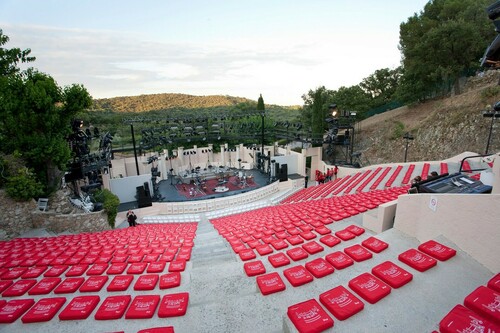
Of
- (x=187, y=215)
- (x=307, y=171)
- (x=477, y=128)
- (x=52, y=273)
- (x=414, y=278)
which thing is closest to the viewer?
(x=414, y=278)

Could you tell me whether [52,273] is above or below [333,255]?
below

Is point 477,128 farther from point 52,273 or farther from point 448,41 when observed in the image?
point 52,273

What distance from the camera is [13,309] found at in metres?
3.55

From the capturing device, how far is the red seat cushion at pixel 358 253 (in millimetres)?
3934

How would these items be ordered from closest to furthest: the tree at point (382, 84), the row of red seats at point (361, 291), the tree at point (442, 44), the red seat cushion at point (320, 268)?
the row of red seats at point (361, 291)
the red seat cushion at point (320, 268)
the tree at point (442, 44)
the tree at point (382, 84)

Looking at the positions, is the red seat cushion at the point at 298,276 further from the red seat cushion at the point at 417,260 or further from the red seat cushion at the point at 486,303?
the red seat cushion at the point at 486,303

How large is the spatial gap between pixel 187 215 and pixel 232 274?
38.0 ft

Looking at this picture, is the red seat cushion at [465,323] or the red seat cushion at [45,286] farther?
the red seat cushion at [45,286]

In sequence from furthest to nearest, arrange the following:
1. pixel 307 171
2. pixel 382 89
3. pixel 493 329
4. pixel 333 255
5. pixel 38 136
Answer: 1. pixel 382 89
2. pixel 307 171
3. pixel 38 136
4. pixel 333 255
5. pixel 493 329

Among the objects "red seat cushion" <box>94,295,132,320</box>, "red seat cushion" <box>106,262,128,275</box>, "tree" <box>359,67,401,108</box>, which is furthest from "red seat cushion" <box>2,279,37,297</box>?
"tree" <box>359,67,401,108</box>

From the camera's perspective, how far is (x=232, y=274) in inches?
171

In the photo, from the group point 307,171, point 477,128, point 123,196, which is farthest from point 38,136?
point 477,128

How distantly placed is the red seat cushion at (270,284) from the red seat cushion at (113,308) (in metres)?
2.05

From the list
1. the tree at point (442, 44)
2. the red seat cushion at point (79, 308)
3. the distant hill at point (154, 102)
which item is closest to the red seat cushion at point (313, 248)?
the red seat cushion at point (79, 308)
